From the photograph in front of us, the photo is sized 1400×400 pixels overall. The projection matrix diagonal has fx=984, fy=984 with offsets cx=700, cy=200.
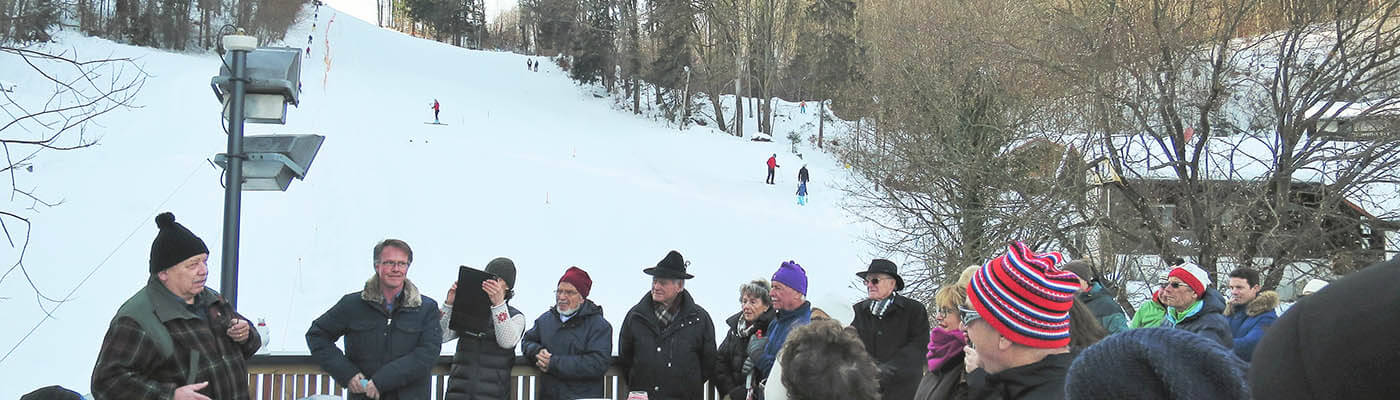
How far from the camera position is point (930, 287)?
15805mm

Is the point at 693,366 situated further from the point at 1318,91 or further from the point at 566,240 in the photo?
the point at 566,240

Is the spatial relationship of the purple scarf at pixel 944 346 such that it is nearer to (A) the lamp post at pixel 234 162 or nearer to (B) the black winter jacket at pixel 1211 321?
(B) the black winter jacket at pixel 1211 321

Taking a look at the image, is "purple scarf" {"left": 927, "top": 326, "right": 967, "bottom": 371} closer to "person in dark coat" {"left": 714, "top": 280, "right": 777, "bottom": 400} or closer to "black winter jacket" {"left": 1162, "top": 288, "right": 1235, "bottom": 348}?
"black winter jacket" {"left": 1162, "top": 288, "right": 1235, "bottom": 348}

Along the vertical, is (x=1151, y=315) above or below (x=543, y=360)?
above

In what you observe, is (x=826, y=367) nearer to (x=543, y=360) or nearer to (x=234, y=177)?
(x=543, y=360)

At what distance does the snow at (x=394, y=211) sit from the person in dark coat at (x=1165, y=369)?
5442 millimetres

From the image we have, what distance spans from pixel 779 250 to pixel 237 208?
18.0 m

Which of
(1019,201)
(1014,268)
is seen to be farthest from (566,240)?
(1014,268)

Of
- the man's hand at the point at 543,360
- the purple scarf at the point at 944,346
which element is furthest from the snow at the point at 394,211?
the purple scarf at the point at 944,346

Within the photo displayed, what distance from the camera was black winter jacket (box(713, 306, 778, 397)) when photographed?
6633mm

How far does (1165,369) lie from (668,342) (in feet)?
17.8

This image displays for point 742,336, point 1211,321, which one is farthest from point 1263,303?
point 742,336

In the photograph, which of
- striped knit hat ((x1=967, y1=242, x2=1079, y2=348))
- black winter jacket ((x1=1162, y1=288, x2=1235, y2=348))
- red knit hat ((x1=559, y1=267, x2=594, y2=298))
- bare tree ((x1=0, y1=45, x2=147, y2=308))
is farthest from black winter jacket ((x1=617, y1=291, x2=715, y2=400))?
bare tree ((x1=0, y1=45, x2=147, y2=308))

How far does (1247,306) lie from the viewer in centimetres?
703
